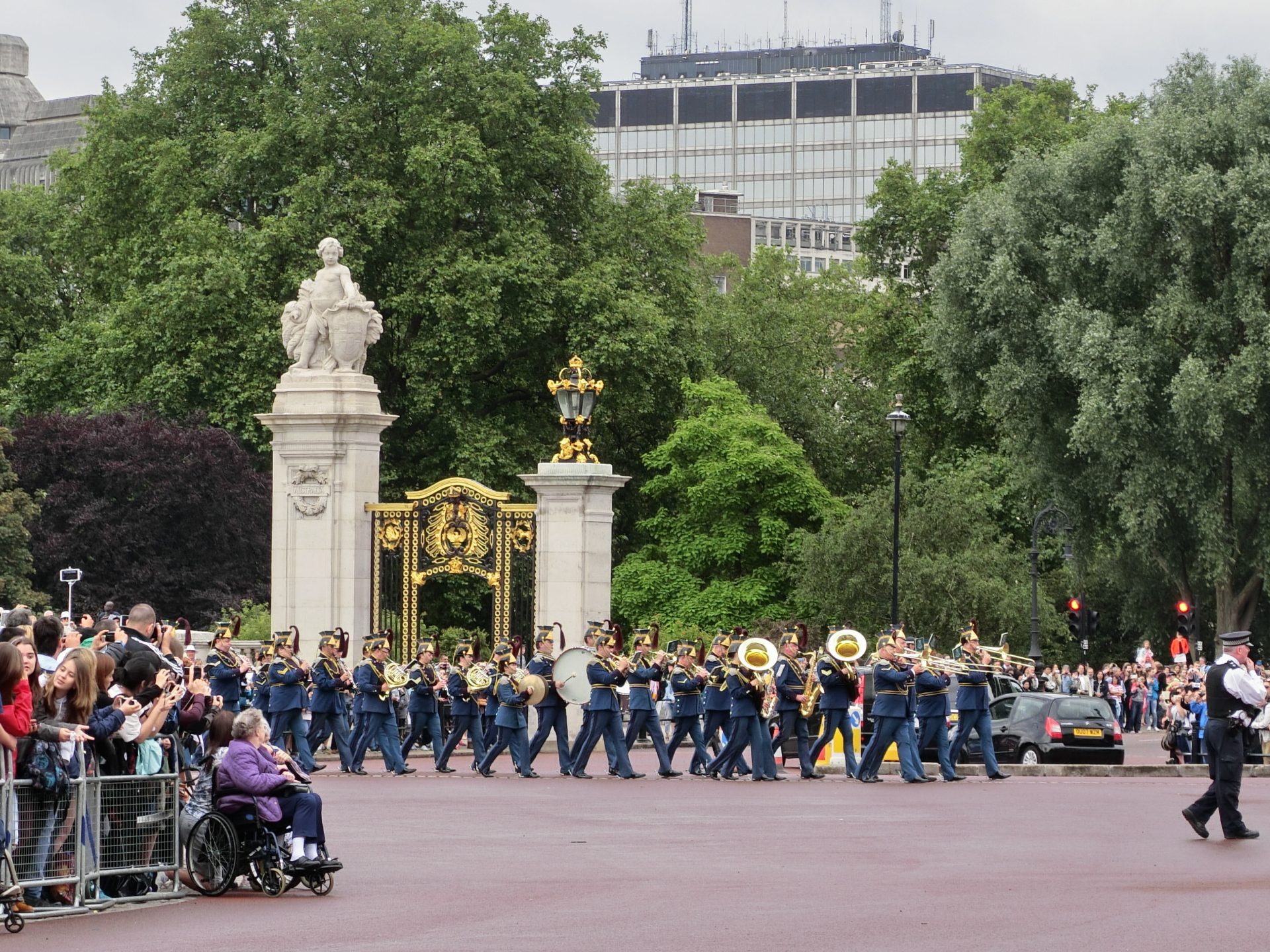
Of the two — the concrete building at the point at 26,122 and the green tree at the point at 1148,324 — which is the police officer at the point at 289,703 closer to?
the green tree at the point at 1148,324

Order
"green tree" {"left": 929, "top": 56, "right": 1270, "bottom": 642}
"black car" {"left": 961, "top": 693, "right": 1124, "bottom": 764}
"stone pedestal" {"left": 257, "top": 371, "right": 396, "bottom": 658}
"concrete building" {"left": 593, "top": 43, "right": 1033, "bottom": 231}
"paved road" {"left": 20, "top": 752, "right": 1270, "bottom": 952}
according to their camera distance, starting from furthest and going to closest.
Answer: "concrete building" {"left": 593, "top": 43, "right": 1033, "bottom": 231} → "green tree" {"left": 929, "top": 56, "right": 1270, "bottom": 642} → "stone pedestal" {"left": 257, "top": 371, "right": 396, "bottom": 658} → "black car" {"left": 961, "top": 693, "right": 1124, "bottom": 764} → "paved road" {"left": 20, "top": 752, "right": 1270, "bottom": 952}

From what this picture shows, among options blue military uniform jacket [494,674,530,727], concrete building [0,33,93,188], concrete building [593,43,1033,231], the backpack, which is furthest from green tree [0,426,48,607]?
concrete building [593,43,1033,231]

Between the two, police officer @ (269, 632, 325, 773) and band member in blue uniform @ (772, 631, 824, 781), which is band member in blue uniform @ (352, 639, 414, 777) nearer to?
police officer @ (269, 632, 325, 773)

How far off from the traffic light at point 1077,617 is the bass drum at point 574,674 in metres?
22.9

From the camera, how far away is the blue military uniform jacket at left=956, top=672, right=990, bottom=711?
25.0 m

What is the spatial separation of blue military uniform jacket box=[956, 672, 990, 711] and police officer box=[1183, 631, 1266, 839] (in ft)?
23.6

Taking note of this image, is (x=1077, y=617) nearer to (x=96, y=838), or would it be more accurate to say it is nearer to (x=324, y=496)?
(x=324, y=496)

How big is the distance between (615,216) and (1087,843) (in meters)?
33.8

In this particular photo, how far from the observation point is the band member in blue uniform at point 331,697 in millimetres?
25766

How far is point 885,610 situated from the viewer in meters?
48.7

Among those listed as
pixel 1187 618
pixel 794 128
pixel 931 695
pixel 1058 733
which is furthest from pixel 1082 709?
pixel 794 128

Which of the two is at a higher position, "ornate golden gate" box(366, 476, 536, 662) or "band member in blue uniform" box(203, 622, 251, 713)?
"ornate golden gate" box(366, 476, 536, 662)

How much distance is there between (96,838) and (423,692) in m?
13.4

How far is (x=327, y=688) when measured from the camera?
25859mm
